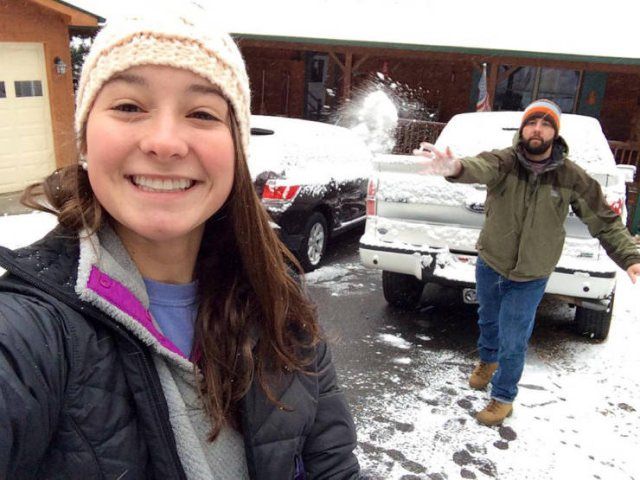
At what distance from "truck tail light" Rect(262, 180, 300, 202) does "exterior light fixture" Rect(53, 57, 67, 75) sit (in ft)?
21.4

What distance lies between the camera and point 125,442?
103 cm

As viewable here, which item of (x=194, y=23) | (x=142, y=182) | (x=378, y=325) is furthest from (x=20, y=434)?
(x=378, y=325)

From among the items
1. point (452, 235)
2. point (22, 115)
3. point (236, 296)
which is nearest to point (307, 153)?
point (452, 235)

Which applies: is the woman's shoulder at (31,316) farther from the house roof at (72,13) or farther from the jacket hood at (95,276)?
the house roof at (72,13)

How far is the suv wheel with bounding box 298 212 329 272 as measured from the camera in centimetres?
640

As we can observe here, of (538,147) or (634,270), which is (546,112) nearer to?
(538,147)

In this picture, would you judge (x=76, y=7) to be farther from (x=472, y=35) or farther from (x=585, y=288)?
(x=585, y=288)

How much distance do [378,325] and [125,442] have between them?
428 centimetres

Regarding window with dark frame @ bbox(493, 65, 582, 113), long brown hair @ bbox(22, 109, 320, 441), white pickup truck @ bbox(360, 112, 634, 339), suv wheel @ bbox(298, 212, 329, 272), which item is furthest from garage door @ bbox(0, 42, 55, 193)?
window with dark frame @ bbox(493, 65, 582, 113)

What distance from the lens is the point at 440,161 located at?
326 cm

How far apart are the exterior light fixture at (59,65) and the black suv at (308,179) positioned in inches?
206

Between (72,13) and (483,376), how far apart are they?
31.5ft

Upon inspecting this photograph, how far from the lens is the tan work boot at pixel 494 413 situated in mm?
3611

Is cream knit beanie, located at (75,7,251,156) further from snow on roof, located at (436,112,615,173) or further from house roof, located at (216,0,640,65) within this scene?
house roof, located at (216,0,640,65)
